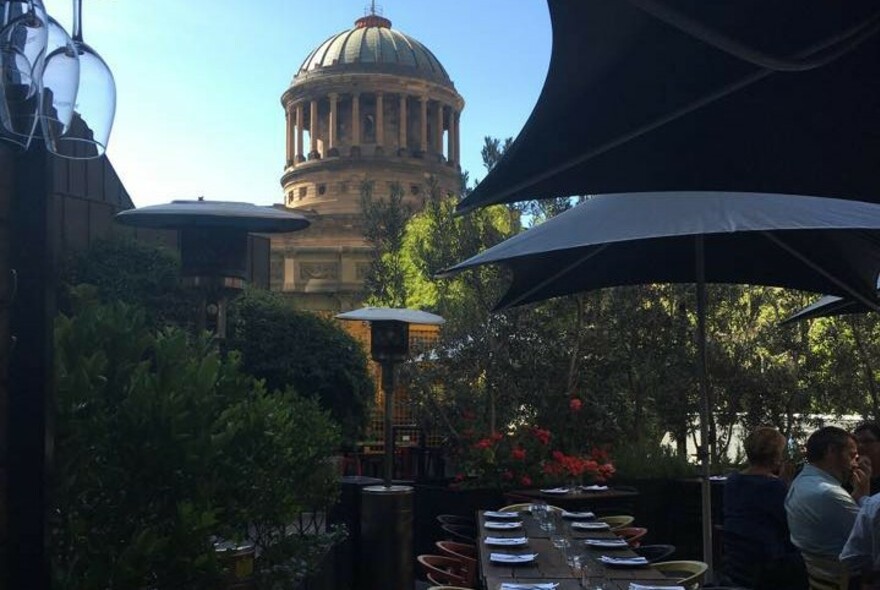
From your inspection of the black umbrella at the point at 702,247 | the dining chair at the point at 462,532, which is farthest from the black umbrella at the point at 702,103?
the dining chair at the point at 462,532

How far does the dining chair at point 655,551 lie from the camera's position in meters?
5.59

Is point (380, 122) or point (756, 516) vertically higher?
point (380, 122)

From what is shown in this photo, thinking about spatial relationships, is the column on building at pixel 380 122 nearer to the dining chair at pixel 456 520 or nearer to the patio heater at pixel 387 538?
the patio heater at pixel 387 538

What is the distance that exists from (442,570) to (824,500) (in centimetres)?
201

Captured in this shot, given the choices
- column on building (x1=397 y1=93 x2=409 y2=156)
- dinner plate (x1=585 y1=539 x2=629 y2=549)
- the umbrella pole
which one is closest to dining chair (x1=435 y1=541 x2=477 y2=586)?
dinner plate (x1=585 y1=539 x2=629 y2=549)

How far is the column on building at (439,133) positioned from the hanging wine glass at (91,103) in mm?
54536

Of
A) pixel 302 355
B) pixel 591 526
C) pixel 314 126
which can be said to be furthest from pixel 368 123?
pixel 591 526

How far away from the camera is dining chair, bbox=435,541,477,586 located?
523 cm

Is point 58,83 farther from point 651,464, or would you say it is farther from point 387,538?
point 651,464

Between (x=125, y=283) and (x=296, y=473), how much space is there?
6.10 metres

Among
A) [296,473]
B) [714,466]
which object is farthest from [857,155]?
[714,466]

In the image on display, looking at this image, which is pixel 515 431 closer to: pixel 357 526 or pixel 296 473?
pixel 357 526

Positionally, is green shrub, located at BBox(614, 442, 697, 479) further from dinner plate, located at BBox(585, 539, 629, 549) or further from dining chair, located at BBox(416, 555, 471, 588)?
dining chair, located at BBox(416, 555, 471, 588)

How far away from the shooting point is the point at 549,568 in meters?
4.64
